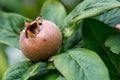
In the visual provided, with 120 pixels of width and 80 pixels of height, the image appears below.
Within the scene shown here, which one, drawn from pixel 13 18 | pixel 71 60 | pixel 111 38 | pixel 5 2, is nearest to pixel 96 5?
pixel 111 38

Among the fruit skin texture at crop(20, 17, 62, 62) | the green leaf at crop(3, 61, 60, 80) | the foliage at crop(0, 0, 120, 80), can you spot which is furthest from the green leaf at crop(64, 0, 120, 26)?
the green leaf at crop(3, 61, 60, 80)

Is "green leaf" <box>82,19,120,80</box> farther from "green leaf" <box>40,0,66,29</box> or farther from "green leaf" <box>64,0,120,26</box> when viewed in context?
"green leaf" <box>40,0,66,29</box>

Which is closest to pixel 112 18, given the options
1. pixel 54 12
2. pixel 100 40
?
pixel 100 40

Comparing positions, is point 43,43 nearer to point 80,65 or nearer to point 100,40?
point 80,65

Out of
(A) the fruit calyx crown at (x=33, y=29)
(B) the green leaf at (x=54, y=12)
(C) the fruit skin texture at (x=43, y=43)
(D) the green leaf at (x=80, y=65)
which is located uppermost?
(B) the green leaf at (x=54, y=12)

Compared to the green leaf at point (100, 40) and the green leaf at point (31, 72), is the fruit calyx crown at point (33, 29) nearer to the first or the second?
the green leaf at point (31, 72)

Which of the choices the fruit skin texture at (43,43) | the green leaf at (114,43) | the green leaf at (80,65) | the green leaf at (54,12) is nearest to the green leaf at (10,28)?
the green leaf at (54,12)
